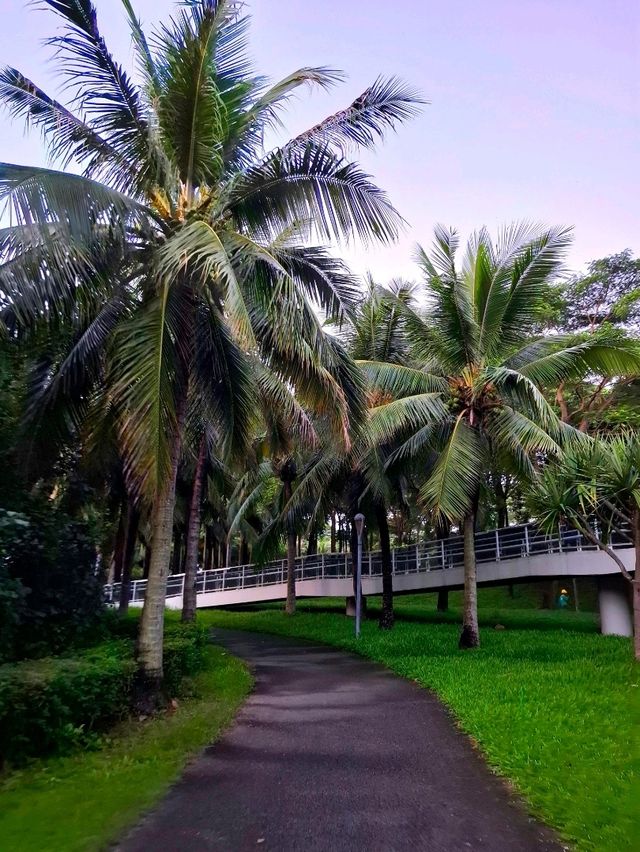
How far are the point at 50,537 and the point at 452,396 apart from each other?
897cm

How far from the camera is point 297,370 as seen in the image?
905 cm

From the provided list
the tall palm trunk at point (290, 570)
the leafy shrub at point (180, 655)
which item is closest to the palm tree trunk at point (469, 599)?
the leafy shrub at point (180, 655)

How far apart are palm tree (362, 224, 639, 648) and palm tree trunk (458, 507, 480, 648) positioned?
0.07ft

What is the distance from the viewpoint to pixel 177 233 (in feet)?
26.9

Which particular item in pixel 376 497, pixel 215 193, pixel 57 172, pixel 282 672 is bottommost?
pixel 282 672

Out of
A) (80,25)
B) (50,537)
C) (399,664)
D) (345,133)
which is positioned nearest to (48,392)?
(50,537)

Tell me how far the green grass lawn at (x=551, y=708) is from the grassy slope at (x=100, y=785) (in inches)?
118

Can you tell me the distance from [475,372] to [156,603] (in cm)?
894

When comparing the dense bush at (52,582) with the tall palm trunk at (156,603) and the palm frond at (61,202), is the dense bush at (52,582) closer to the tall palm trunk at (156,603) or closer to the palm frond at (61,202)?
the tall palm trunk at (156,603)

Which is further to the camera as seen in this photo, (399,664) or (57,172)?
(399,664)

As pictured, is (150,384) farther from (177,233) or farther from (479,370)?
(479,370)

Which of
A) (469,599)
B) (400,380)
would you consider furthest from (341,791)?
(400,380)

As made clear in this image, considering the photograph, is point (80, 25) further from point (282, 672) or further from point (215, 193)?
point (282, 672)

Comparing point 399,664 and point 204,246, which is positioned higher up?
point 204,246
